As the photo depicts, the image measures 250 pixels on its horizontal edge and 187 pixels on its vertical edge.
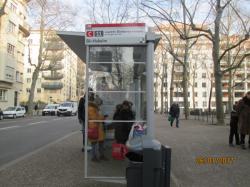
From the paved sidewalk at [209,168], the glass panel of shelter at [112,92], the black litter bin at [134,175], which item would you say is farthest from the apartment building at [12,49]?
the black litter bin at [134,175]

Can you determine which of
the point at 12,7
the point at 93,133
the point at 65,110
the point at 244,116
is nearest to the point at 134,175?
the point at 93,133

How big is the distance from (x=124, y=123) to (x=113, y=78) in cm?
130

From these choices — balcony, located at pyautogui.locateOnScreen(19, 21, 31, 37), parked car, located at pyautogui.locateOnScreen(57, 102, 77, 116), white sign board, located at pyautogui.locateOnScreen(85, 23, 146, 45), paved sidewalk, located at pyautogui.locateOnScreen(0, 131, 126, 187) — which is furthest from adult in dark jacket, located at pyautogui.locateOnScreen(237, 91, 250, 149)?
balcony, located at pyautogui.locateOnScreen(19, 21, 31, 37)

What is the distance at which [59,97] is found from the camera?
117 m

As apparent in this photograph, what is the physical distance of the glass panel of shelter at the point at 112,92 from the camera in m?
8.96

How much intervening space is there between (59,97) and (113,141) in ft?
356

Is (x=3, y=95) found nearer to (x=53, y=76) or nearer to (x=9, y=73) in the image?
(x=9, y=73)

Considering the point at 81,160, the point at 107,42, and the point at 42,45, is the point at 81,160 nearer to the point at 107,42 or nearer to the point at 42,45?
the point at 107,42

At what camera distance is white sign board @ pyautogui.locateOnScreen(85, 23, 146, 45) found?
8.47 m

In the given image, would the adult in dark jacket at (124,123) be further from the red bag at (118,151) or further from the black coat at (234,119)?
the black coat at (234,119)

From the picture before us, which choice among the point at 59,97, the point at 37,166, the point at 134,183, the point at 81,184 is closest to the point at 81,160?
the point at 37,166

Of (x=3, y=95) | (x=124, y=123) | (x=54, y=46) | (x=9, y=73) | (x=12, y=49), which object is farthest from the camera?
(x=54, y=46)

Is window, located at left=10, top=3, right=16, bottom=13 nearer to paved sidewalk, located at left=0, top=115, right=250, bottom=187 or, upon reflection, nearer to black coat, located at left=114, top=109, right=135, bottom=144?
paved sidewalk, located at left=0, top=115, right=250, bottom=187

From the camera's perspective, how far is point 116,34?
27.9ft
